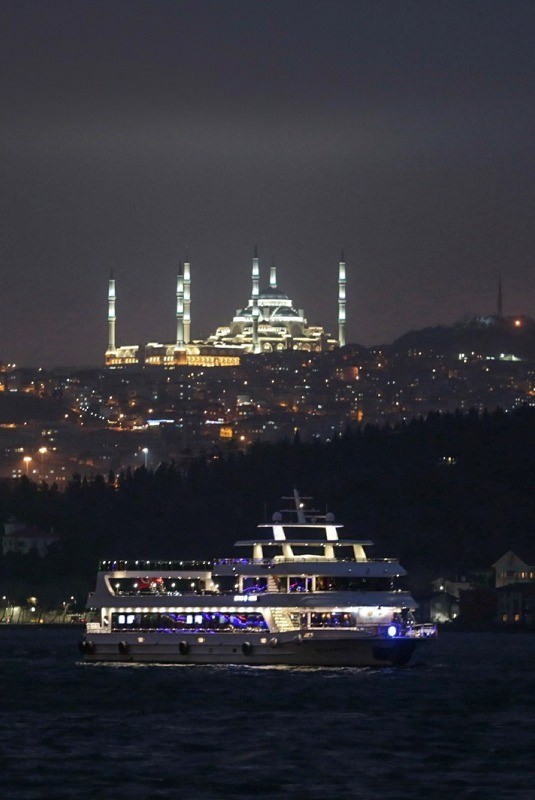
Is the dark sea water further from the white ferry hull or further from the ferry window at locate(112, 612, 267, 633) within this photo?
the ferry window at locate(112, 612, 267, 633)

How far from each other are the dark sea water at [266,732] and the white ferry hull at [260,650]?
0.56m

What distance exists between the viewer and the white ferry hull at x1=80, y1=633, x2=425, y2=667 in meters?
100

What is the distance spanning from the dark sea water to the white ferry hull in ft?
1.84

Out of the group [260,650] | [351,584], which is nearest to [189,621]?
[260,650]

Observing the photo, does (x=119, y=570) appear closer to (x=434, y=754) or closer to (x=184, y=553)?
(x=434, y=754)

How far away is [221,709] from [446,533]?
366ft

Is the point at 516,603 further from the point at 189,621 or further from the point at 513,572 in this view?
the point at 189,621

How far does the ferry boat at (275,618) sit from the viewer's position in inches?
3959

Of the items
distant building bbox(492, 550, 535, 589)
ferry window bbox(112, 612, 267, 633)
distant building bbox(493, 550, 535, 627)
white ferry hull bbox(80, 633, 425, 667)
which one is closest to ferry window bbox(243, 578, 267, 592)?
ferry window bbox(112, 612, 267, 633)

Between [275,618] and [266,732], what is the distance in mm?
24658

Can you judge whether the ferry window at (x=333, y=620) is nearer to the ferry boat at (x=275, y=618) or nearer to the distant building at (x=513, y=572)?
the ferry boat at (x=275, y=618)

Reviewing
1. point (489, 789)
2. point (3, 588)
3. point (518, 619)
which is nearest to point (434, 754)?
point (489, 789)

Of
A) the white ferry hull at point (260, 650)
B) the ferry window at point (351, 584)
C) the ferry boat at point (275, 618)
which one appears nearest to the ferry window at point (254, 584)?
the ferry boat at point (275, 618)

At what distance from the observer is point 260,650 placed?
332 ft
